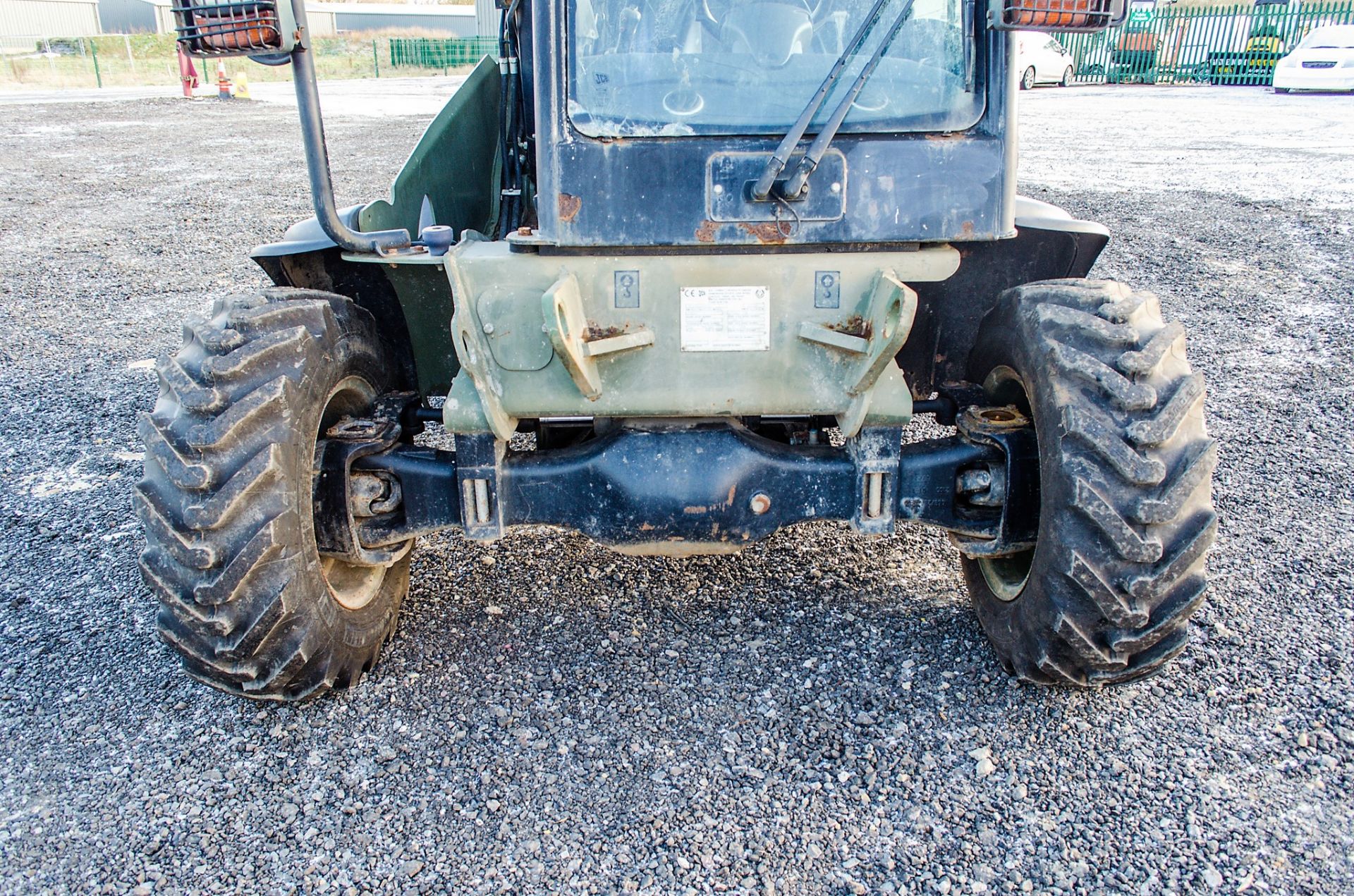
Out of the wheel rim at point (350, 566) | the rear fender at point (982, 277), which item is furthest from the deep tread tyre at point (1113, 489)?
the wheel rim at point (350, 566)

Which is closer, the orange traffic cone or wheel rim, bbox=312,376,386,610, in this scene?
wheel rim, bbox=312,376,386,610

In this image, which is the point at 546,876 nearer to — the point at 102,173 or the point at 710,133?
the point at 710,133

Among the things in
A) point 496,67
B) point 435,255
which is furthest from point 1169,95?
point 435,255

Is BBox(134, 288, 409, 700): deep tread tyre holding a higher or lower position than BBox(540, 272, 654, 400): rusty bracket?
lower

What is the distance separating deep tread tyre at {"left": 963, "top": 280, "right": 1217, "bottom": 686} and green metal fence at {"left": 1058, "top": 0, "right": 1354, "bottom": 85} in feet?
94.6

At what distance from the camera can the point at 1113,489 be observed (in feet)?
9.02

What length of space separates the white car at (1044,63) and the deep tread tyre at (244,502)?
26415 millimetres

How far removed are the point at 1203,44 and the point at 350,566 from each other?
32.2 m

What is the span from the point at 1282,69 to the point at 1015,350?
24.8 m

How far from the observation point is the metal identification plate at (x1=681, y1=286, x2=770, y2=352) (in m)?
2.95

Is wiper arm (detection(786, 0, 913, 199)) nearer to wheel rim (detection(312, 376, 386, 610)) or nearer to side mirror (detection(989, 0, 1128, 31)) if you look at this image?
side mirror (detection(989, 0, 1128, 31))

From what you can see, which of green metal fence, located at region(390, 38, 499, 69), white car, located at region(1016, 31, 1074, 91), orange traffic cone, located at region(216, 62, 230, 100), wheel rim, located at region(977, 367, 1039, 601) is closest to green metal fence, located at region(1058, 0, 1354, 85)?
white car, located at region(1016, 31, 1074, 91)

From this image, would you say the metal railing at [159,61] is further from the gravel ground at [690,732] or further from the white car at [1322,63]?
the gravel ground at [690,732]

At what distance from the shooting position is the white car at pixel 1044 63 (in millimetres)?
26469
